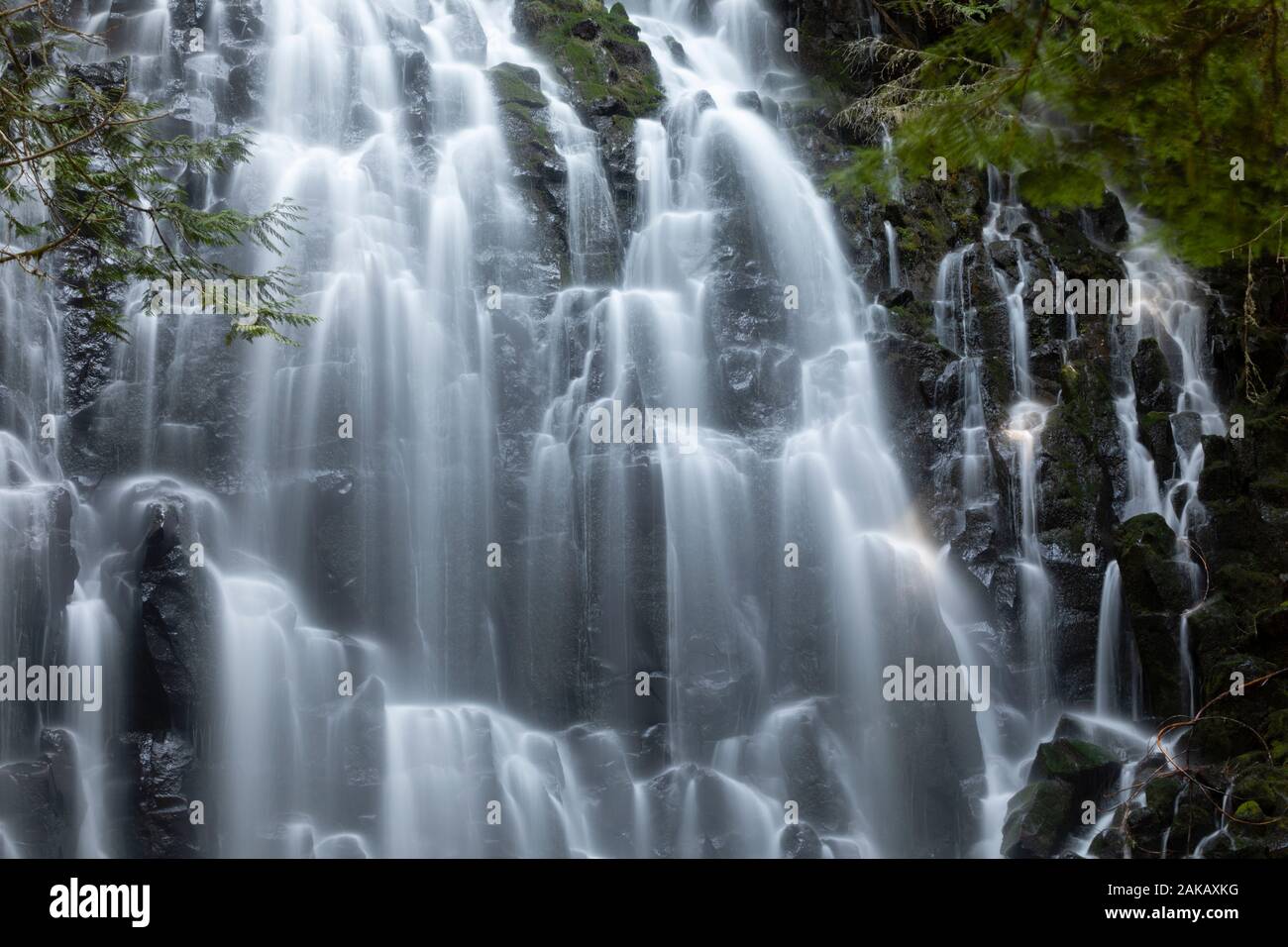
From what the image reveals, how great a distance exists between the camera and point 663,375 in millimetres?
10516

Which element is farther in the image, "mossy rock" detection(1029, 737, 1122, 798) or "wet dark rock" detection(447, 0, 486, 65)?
"wet dark rock" detection(447, 0, 486, 65)

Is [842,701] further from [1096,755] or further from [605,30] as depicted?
[605,30]

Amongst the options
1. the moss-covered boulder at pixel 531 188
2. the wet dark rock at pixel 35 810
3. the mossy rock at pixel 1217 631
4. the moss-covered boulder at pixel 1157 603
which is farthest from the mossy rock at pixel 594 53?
the wet dark rock at pixel 35 810

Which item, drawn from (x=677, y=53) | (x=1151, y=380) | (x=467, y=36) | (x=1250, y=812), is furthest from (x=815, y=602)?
(x=467, y=36)

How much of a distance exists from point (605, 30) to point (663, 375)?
5.82 meters

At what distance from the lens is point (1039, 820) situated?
8.20 m

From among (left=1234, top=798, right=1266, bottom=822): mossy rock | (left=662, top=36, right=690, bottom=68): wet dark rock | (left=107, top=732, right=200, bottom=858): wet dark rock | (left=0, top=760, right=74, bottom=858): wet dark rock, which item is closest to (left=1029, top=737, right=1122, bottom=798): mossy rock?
(left=1234, top=798, right=1266, bottom=822): mossy rock

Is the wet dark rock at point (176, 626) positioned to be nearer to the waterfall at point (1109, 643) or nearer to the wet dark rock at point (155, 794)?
the wet dark rock at point (155, 794)

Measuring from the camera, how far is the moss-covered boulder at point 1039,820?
816cm

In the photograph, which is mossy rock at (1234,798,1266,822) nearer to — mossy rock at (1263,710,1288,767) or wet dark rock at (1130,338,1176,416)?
mossy rock at (1263,710,1288,767)

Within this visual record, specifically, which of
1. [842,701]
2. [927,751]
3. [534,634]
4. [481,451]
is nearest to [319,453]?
[481,451]

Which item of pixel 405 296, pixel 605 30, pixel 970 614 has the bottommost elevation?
pixel 970 614

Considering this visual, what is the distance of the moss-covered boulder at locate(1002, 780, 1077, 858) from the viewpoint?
26.8 ft

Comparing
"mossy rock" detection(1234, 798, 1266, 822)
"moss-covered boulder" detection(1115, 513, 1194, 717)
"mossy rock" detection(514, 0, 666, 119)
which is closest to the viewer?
"mossy rock" detection(1234, 798, 1266, 822)
